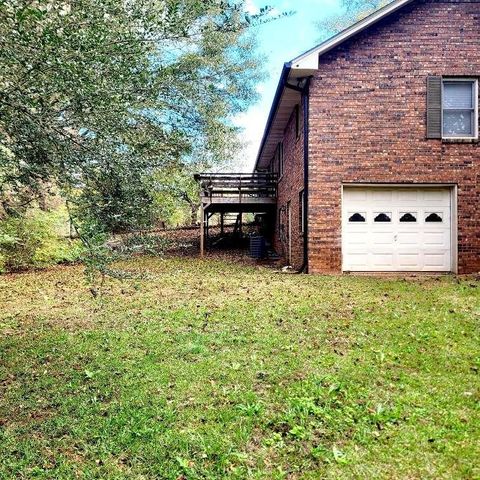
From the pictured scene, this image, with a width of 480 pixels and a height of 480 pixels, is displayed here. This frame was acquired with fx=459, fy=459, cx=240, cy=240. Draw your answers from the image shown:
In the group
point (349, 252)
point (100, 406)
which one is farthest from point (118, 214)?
point (349, 252)

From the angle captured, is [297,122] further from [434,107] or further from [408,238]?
[408,238]

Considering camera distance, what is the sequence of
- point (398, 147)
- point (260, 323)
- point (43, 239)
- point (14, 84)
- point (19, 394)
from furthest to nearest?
1. point (43, 239)
2. point (398, 147)
3. point (260, 323)
4. point (19, 394)
5. point (14, 84)

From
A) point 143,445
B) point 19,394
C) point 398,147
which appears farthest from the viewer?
point 398,147

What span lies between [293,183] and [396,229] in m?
3.61

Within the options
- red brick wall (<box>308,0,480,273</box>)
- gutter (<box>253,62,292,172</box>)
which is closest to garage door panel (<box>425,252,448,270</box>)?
red brick wall (<box>308,0,480,273</box>)

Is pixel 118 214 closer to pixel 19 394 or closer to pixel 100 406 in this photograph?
pixel 100 406

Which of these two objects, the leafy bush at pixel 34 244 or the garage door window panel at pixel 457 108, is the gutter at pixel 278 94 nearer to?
the garage door window panel at pixel 457 108

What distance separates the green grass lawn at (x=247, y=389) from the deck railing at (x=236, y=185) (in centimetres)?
941

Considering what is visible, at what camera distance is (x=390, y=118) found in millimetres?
11352

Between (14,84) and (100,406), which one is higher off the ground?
(14,84)

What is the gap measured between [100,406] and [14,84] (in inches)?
122

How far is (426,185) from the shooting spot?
11.4m

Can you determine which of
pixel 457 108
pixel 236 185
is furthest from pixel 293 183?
pixel 457 108

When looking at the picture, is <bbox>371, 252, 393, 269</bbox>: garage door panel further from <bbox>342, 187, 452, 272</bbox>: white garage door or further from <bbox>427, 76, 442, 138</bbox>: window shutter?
<bbox>427, 76, 442, 138</bbox>: window shutter
